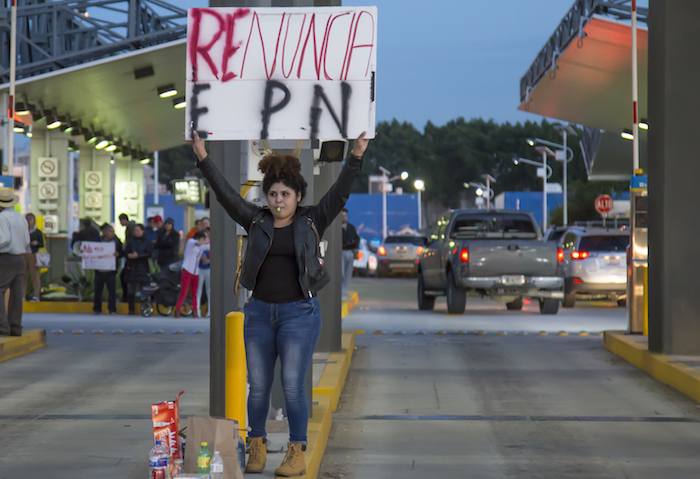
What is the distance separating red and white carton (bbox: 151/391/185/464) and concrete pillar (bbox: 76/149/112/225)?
93.4ft

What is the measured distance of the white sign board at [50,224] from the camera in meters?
26.1

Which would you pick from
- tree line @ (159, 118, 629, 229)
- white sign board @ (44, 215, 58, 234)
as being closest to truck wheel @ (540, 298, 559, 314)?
white sign board @ (44, 215, 58, 234)

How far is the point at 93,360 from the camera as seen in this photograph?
483 inches

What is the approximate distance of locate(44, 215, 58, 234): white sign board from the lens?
85.6 feet

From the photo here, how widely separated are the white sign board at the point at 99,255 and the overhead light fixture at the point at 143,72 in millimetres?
5418

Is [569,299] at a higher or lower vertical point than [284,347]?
lower

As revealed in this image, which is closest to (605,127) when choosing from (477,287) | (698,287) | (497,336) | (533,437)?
(477,287)

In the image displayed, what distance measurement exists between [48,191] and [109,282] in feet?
27.7

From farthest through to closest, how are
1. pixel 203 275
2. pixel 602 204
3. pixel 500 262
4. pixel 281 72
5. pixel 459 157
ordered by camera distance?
pixel 459 157 < pixel 602 204 < pixel 500 262 < pixel 203 275 < pixel 281 72

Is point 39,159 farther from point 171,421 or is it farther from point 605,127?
point 171,421

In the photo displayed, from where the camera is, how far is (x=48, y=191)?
26562mm

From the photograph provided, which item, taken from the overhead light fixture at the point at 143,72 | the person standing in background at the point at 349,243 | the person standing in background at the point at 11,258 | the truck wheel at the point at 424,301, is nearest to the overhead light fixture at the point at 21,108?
the overhead light fixture at the point at 143,72

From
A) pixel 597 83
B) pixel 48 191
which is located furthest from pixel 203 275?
pixel 597 83

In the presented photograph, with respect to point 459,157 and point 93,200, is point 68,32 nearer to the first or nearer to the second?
point 93,200
